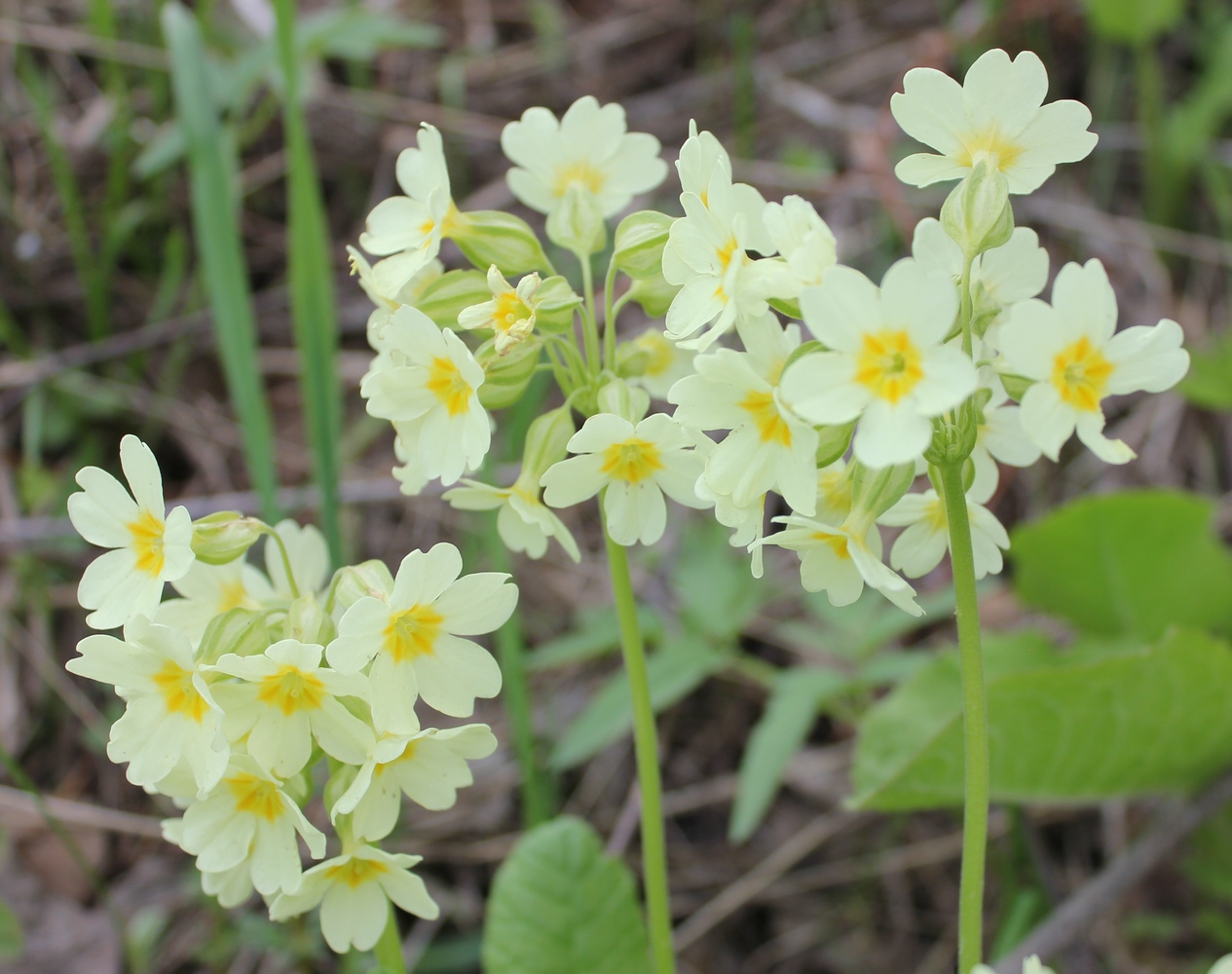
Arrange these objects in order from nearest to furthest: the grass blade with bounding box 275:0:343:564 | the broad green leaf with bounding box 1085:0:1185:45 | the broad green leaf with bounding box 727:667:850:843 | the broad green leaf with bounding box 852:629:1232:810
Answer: the broad green leaf with bounding box 852:629:1232:810 < the broad green leaf with bounding box 727:667:850:843 < the grass blade with bounding box 275:0:343:564 < the broad green leaf with bounding box 1085:0:1185:45

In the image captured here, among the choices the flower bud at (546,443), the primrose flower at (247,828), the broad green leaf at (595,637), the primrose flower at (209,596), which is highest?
the flower bud at (546,443)

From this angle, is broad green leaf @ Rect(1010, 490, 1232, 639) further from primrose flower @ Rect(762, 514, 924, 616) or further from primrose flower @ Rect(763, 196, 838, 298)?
primrose flower @ Rect(763, 196, 838, 298)

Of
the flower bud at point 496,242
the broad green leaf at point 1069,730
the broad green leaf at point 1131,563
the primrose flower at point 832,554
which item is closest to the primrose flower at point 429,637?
the primrose flower at point 832,554

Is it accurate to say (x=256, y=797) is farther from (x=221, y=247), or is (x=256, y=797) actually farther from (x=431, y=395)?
(x=221, y=247)

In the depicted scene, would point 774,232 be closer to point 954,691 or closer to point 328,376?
point 954,691

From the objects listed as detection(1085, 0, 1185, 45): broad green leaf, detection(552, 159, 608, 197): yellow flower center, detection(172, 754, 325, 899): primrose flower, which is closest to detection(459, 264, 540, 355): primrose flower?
detection(552, 159, 608, 197): yellow flower center

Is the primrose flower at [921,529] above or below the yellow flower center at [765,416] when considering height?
below

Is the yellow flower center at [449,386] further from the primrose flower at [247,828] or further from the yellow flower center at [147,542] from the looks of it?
the primrose flower at [247,828]
